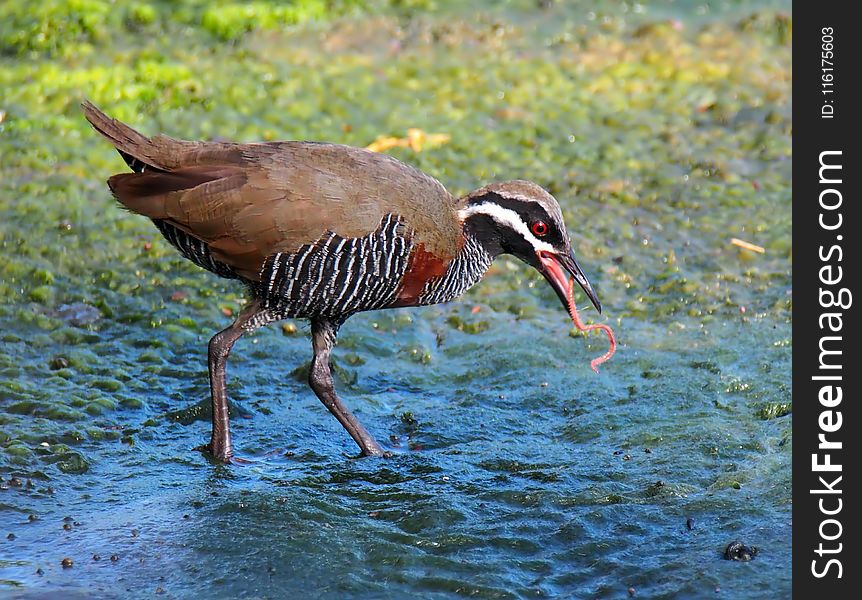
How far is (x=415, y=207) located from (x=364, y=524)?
1719 mm

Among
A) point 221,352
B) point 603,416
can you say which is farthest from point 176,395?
point 603,416

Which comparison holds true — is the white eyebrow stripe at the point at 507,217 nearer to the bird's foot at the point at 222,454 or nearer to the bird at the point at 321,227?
the bird at the point at 321,227

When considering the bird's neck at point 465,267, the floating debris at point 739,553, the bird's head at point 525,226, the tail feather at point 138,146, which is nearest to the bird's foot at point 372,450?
the bird's neck at point 465,267

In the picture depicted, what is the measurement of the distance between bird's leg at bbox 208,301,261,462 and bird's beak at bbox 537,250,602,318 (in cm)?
160

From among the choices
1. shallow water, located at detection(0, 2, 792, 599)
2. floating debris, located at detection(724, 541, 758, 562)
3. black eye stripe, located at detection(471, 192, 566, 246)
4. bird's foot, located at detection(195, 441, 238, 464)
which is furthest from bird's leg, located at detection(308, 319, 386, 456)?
floating debris, located at detection(724, 541, 758, 562)

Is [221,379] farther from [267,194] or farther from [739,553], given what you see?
[739,553]

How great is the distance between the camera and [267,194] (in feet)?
20.9

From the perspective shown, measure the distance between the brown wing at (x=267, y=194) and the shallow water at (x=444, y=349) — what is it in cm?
120

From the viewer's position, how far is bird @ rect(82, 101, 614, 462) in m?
6.34

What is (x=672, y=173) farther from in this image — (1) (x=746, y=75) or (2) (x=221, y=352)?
(2) (x=221, y=352)

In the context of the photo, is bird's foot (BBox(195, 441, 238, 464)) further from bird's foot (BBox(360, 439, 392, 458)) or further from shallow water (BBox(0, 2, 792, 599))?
bird's foot (BBox(360, 439, 392, 458))

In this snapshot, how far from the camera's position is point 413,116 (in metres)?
10.5

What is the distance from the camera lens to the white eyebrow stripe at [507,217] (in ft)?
21.7

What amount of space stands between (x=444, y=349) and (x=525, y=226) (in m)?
1.55
